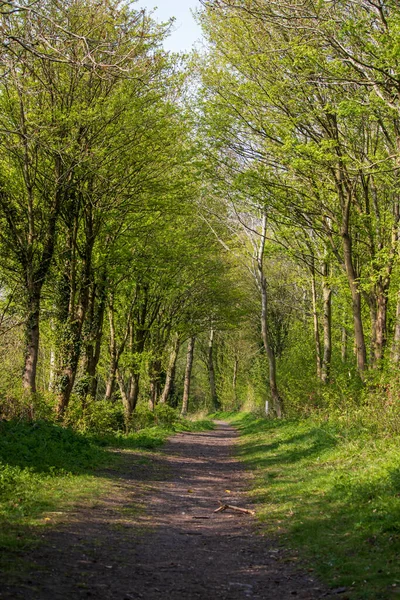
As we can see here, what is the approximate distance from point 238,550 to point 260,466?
8.72m

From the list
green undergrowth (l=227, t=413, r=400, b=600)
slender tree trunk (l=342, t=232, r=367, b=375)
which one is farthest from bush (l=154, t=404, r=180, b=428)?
green undergrowth (l=227, t=413, r=400, b=600)

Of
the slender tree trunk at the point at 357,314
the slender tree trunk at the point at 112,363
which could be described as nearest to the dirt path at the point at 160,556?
the slender tree trunk at the point at 357,314

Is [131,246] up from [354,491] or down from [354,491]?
up

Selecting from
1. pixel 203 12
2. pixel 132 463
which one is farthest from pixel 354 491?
pixel 203 12

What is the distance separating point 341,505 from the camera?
9562mm

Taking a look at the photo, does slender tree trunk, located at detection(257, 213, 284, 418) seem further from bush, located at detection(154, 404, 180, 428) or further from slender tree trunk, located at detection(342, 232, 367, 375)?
slender tree trunk, located at detection(342, 232, 367, 375)

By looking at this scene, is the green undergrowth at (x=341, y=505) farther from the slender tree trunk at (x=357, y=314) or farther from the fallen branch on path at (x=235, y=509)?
the slender tree trunk at (x=357, y=314)

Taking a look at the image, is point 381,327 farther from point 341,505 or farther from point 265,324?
point 341,505

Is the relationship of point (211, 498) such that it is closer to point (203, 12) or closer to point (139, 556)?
point (139, 556)

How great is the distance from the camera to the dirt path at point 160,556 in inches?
239

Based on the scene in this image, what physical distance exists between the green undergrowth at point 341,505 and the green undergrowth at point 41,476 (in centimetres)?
314

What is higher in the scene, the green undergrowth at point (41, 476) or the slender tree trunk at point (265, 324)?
the slender tree trunk at point (265, 324)

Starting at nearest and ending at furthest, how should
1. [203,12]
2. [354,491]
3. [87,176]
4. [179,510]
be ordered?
[354,491] < [179,510] < [87,176] < [203,12]

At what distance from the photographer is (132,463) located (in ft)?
54.6
